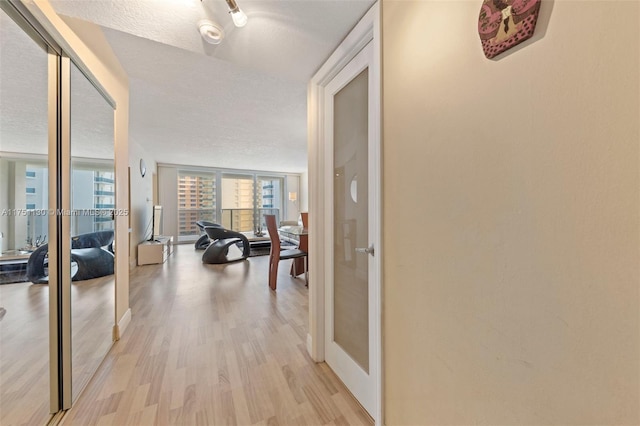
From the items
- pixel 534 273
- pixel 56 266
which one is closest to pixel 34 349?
pixel 56 266

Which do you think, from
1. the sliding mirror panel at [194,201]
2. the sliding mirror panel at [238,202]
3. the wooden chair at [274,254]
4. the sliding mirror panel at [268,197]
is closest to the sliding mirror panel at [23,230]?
the wooden chair at [274,254]

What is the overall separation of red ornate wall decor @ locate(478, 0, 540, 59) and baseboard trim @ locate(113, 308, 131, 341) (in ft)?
9.45

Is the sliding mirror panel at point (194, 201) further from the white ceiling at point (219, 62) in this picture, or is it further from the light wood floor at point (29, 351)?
the light wood floor at point (29, 351)

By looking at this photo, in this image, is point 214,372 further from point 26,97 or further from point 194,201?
point 194,201

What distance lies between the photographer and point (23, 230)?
1.17 metres

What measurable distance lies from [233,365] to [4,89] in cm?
195

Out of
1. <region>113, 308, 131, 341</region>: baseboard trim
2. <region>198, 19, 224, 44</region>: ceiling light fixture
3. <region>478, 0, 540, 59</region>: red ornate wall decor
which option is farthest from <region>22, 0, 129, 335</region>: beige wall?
<region>478, 0, 540, 59</region>: red ornate wall decor

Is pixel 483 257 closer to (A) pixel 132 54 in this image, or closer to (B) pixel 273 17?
(B) pixel 273 17

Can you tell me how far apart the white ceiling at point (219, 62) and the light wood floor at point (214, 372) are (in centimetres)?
210

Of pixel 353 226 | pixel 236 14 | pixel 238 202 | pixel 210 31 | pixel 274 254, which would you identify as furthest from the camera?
pixel 238 202

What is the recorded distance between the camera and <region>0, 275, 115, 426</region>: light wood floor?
3.73 ft

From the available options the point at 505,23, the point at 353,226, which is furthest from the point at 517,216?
the point at 353,226

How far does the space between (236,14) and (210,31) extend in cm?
21

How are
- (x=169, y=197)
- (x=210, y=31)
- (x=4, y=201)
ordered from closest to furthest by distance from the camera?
(x=4, y=201) → (x=210, y=31) → (x=169, y=197)
